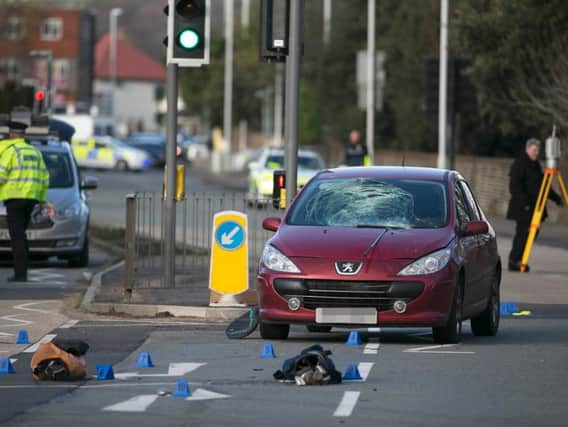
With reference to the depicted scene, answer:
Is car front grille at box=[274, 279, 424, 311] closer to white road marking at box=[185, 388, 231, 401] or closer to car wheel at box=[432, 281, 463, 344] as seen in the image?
car wheel at box=[432, 281, 463, 344]

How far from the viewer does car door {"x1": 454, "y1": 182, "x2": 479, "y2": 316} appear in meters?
14.6

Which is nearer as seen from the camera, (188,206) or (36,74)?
(188,206)

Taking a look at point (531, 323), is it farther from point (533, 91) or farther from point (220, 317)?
point (533, 91)

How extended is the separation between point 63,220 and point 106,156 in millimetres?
51740

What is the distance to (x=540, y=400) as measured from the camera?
1101 cm

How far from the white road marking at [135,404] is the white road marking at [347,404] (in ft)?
3.77

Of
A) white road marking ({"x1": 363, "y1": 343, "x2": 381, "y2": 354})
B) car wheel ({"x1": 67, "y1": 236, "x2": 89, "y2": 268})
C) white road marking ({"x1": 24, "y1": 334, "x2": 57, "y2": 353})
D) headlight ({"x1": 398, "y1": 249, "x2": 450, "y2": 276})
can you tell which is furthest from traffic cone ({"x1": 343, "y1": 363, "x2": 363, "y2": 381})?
car wheel ({"x1": 67, "y1": 236, "x2": 89, "y2": 268})

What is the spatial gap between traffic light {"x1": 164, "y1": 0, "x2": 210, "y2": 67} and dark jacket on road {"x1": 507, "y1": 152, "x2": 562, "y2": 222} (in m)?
7.21

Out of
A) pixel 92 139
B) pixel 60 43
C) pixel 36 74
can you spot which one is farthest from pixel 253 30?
pixel 60 43

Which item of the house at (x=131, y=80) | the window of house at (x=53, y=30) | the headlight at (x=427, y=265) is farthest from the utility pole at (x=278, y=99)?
the house at (x=131, y=80)

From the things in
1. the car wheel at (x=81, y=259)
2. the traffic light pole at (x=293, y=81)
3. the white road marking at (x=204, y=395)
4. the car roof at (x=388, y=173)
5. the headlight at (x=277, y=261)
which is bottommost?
the car wheel at (x=81, y=259)

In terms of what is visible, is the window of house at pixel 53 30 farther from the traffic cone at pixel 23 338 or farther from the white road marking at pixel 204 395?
the white road marking at pixel 204 395

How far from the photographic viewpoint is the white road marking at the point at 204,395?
35.6 ft

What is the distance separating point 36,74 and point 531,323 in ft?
400
